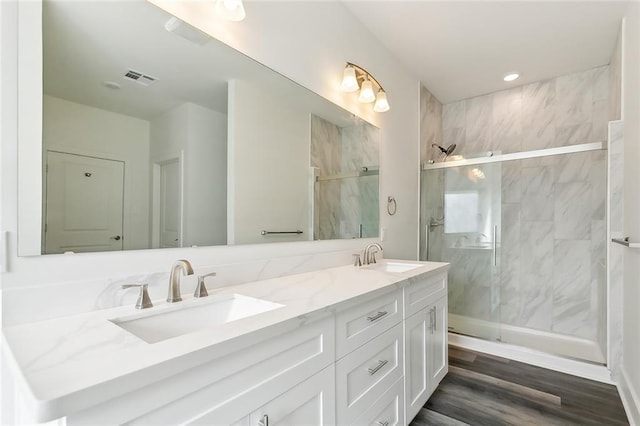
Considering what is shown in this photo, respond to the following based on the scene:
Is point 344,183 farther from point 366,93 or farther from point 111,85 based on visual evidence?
point 111,85

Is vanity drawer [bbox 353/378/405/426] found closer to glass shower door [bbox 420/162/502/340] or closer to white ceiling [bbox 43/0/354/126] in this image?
white ceiling [bbox 43/0/354/126]

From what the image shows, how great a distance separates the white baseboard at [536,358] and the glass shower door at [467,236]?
100 millimetres

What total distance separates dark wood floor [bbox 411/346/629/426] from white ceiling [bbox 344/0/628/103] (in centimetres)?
262

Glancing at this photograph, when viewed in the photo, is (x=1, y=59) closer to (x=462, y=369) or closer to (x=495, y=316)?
(x=462, y=369)

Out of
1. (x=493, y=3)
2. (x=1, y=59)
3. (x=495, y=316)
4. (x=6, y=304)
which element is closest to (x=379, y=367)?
(x=6, y=304)

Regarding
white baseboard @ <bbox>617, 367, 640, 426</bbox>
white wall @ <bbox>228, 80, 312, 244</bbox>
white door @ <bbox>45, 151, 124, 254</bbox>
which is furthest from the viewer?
white baseboard @ <bbox>617, 367, 640, 426</bbox>

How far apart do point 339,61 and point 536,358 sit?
9.14 feet

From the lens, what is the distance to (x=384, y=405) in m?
1.36

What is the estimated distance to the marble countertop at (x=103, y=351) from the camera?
0.49 meters

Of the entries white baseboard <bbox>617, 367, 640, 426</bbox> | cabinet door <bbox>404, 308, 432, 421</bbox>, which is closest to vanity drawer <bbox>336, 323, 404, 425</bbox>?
cabinet door <bbox>404, 308, 432, 421</bbox>

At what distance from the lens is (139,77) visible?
1110 millimetres

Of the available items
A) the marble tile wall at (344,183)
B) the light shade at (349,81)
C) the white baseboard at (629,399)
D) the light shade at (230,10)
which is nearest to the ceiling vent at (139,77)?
the light shade at (230,10)

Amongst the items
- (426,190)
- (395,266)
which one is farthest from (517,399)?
(426,190)

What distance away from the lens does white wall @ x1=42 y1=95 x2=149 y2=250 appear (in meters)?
0.91
